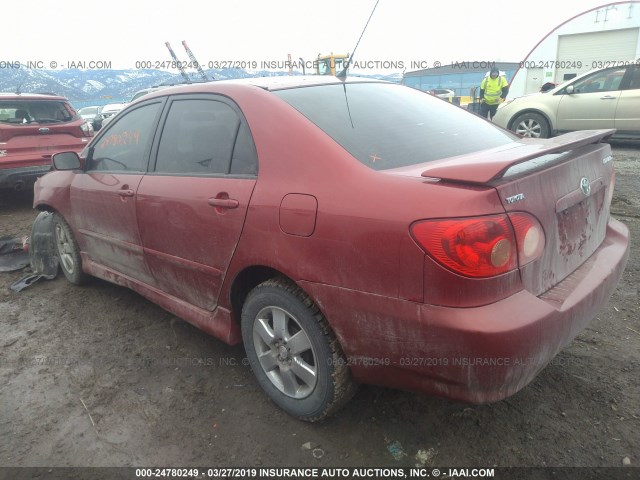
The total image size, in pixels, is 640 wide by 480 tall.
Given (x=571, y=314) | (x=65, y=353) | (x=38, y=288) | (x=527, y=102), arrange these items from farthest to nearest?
1. (x=527, y=102)
2. (x=38, y=288)
3. (x=65, y=353)
4. (x=571, y=314)

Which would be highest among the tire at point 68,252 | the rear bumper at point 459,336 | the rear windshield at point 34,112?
the rear windshield at point 34,112

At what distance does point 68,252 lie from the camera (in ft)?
13.0

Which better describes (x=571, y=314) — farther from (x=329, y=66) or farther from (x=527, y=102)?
(x=329, y=66)

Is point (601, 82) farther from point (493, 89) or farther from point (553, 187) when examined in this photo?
point (553, 187)

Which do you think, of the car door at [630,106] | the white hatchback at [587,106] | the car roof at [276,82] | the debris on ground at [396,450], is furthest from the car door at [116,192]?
the car door at [630,106]

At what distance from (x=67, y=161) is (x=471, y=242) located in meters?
3.10

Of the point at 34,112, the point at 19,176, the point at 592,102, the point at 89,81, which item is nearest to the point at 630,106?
the point at 592,102

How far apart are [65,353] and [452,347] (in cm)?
259

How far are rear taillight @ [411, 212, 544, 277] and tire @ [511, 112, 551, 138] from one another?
8489 millimetres

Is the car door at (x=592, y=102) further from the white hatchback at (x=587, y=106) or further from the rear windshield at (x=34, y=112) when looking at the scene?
the rear windshield at (x=34, y=112)

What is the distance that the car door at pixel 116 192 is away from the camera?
2932 millimetres

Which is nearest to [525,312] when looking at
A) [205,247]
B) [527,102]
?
[205,247]

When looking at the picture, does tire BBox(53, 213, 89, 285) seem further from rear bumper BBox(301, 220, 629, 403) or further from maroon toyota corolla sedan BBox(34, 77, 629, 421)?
rear bumper BBox(301, 220, 629, 403)

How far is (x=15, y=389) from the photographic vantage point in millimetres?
2686
